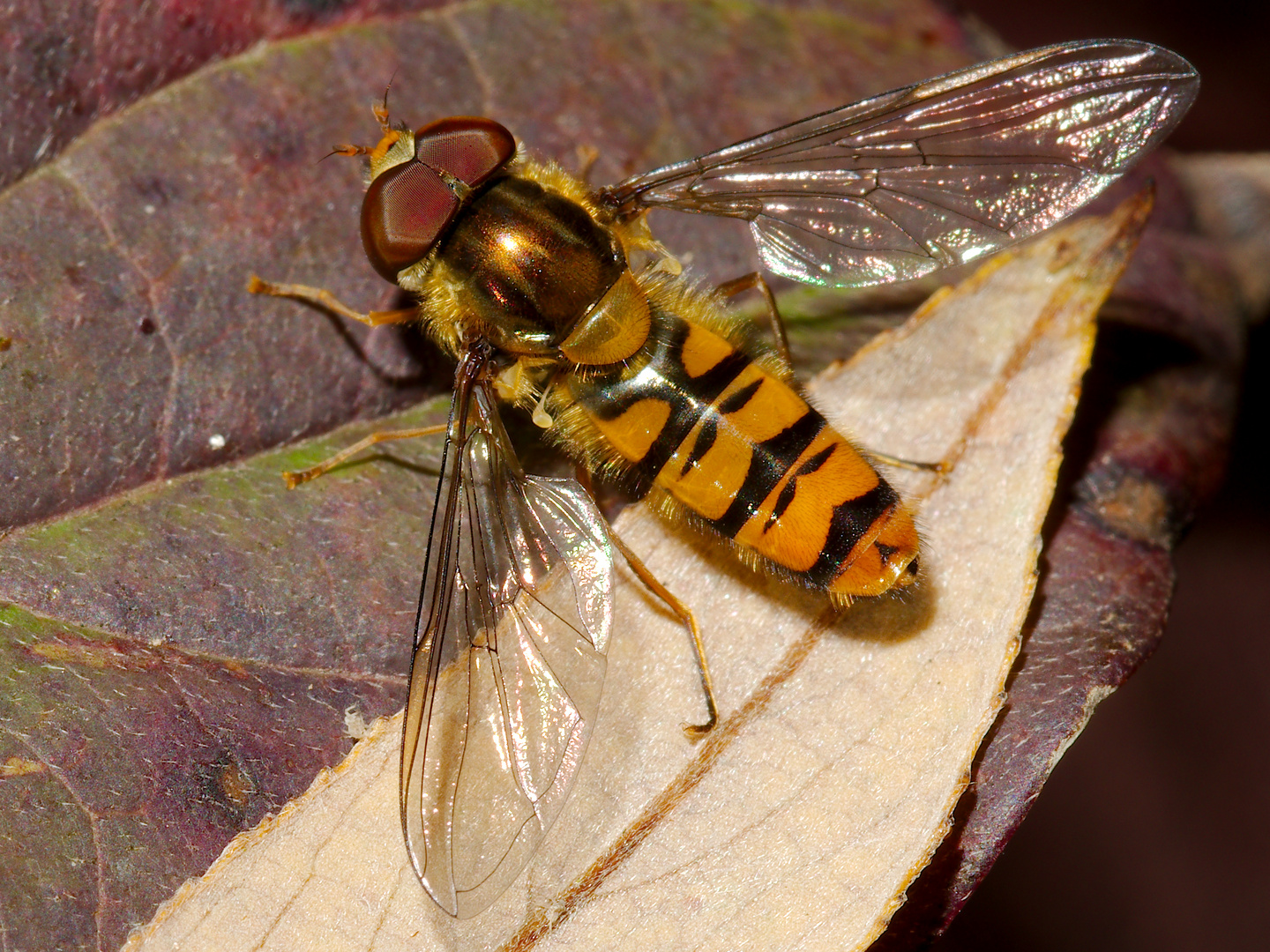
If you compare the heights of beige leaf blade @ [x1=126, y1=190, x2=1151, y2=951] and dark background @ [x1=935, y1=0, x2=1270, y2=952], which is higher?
beige leaf blade @ [x1=126, y1=190, x2=1151, y2=951]

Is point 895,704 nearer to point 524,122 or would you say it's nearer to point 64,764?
point 64,764

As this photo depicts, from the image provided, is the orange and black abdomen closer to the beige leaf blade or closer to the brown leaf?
the beige leaf blade

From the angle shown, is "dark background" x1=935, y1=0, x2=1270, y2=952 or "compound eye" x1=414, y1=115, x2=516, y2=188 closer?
"compound eye" x1=414, y1=115, x2=516, y2=188

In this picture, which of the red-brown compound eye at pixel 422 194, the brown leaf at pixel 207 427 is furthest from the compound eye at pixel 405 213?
the brown leaf at pixel 207 427

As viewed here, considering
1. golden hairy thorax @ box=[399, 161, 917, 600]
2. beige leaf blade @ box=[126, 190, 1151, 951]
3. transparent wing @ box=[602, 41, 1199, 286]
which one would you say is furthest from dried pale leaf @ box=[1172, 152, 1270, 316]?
golden hairy thorax @ box=[399, 161, 917, 600]

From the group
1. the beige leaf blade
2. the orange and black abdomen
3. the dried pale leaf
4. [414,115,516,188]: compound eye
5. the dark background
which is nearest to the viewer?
the beige leaf blade

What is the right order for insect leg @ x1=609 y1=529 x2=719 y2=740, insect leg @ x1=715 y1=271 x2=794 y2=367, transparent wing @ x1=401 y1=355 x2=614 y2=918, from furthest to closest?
insect leg @ x1=715 y1=271 x2=794 y2=367
insect leg @ x1=609 y1=529 x2=719 y2=740
transparent wing @ x1=401 y1=355 x2=614 y2=918
